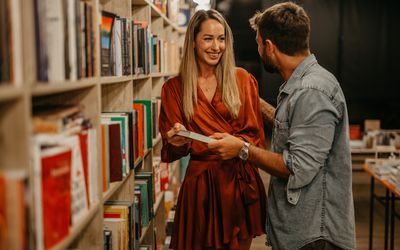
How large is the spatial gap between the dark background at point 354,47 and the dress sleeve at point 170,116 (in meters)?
5.68

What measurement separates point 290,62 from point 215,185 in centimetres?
76

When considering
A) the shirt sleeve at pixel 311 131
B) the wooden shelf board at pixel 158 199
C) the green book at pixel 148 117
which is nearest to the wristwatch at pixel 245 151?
the shirt sleeve at pixel 311 131

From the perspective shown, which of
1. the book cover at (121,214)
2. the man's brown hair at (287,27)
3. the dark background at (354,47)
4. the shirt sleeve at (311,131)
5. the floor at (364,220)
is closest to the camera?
the shirt sleeve at (311,131)

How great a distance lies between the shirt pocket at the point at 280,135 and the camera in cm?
175

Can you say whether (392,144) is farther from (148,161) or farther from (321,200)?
(321,200)

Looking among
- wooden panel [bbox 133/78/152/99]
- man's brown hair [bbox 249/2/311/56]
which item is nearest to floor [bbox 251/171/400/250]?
wooden panel [bbox 133/78/152/99]

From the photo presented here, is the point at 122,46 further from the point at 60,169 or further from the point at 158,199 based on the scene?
the point at 158,199

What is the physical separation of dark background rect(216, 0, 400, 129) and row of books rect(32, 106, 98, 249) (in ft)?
21.5

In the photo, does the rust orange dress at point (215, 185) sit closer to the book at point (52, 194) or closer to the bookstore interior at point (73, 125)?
the bookstore interior at point (73, 125)

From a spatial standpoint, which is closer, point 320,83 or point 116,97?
point 320,83

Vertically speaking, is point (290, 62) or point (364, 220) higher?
point (290, 62)

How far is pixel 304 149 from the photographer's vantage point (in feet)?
5.31

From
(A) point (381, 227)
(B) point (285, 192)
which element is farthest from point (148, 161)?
(A) point (381, 227)

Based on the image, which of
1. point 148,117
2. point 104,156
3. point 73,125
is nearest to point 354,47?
point 148,117
